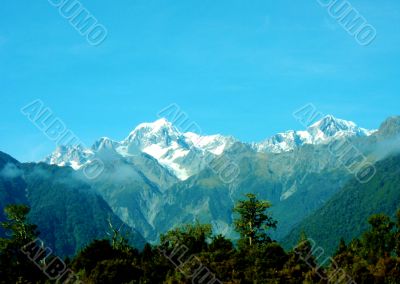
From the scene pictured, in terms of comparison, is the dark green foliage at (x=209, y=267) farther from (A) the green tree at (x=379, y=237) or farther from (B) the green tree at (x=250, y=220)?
(A) the green tree at (x=379, y=237)

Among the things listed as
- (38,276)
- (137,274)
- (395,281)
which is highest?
(38,276)

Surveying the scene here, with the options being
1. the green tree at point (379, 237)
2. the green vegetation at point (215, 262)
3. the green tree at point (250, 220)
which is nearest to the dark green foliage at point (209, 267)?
the green vegetation at point (215, 262)

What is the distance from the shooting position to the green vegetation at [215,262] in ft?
330

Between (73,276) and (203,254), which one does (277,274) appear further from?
(73,276)

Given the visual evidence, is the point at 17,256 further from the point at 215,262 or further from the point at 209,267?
the point at 209,267

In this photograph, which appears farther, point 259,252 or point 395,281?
point 259,252

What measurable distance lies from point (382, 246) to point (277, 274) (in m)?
69.6

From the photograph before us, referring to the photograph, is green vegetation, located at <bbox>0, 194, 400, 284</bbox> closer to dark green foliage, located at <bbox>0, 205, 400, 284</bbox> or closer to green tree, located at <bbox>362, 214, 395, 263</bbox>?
dark green foliage, located at <bbox>0, 205, 400, 284</bbox>

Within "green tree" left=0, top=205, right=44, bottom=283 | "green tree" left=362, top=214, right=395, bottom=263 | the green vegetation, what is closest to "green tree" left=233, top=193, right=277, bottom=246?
the green vegetation

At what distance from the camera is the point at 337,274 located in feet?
326

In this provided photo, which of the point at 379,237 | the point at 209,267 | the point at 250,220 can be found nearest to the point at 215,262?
the point at 209,267

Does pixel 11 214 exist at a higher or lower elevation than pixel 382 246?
higher

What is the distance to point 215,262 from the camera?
11138 cm

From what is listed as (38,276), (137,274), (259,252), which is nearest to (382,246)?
(259,252)
